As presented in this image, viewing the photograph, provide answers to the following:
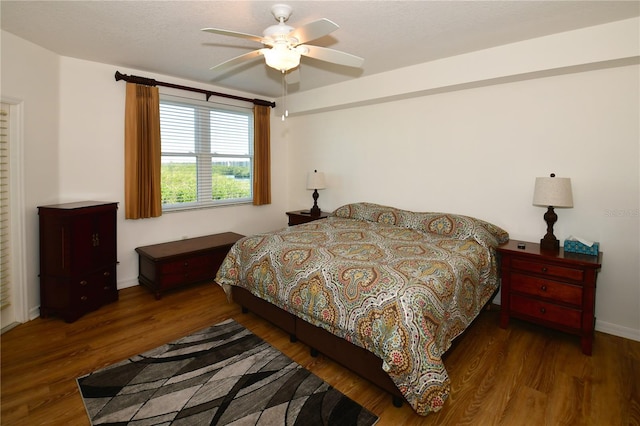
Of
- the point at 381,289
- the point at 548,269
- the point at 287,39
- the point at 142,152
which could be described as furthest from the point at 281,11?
the point at 548,269

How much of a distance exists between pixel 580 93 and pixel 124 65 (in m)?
4.48

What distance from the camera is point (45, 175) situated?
3.02 meters

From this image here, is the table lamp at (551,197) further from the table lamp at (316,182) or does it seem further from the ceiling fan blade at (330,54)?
the table lamp at (316,182)

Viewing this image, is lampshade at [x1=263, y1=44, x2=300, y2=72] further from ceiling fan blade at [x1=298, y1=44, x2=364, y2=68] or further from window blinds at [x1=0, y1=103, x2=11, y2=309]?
window blinds at [x1=0, y1=103, x2=11, y2=309]

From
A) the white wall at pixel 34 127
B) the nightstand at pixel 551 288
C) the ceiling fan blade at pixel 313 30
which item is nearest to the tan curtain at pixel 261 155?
the white wall at pixel 34 127

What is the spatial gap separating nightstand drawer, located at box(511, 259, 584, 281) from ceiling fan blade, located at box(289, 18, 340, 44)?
7.71 ft

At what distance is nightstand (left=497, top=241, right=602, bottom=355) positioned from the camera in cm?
243

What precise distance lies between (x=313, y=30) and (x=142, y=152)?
2.63 m

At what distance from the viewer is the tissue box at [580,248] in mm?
2598

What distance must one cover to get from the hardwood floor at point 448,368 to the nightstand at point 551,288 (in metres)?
0.19

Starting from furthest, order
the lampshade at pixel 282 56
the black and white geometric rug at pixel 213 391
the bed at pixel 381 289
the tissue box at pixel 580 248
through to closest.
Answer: the tissue box at pixel 580 248 < the lampshade at pixel 282 56 < the black and white geometric rug at pixel 213 391 < the bed at pixel 381 289

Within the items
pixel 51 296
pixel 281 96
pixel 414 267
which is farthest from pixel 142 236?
pixel 414 267

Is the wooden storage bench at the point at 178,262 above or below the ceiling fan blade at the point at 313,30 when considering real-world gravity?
below

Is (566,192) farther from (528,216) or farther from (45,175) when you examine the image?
(45,175)
